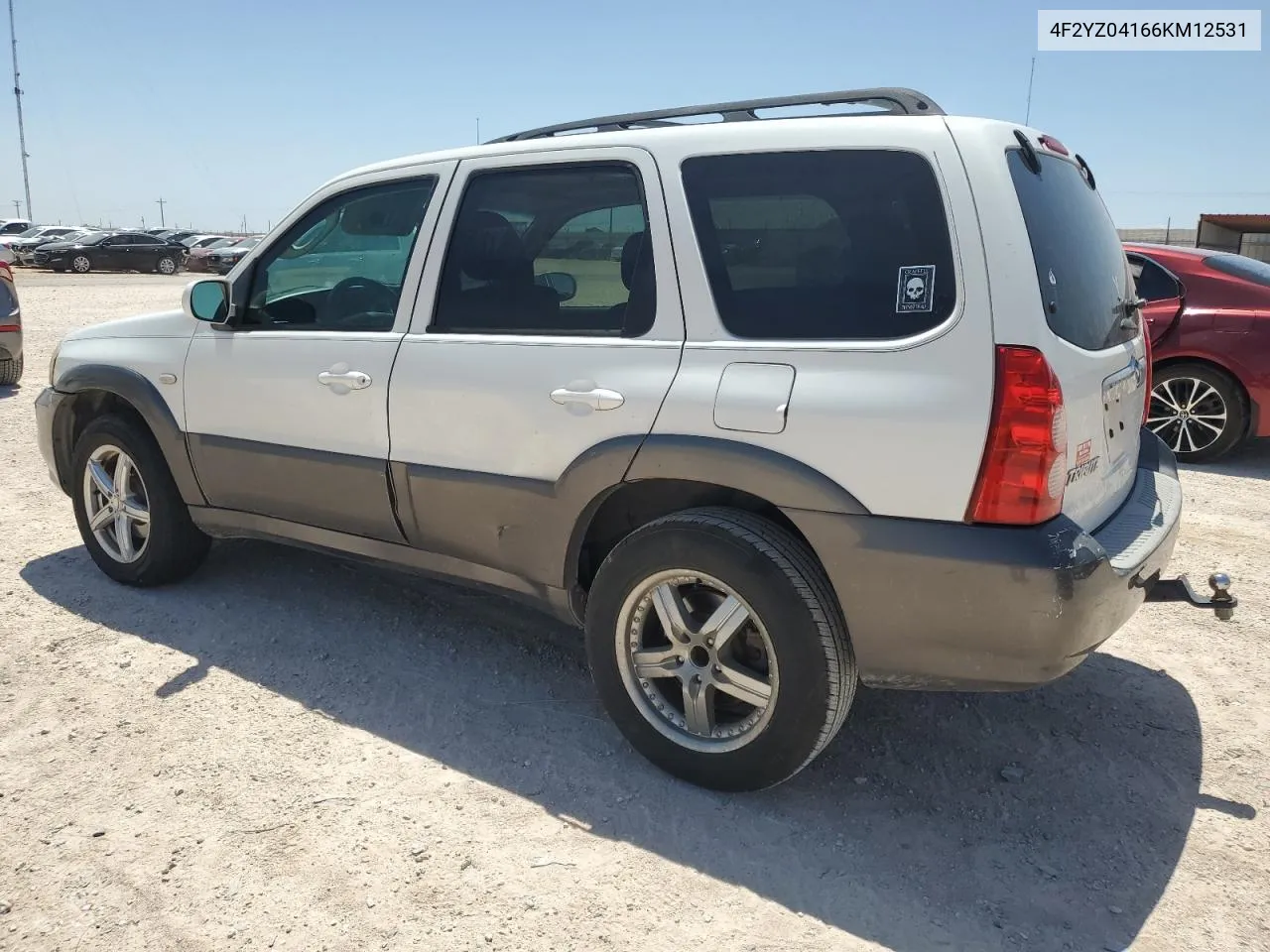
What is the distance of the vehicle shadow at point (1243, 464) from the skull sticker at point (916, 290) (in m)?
5.47

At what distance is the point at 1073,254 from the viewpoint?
9.15 feet

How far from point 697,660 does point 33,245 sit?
1737 inches

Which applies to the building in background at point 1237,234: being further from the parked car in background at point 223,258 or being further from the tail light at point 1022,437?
the parked car in background at point 223,258

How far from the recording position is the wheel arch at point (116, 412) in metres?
4.21

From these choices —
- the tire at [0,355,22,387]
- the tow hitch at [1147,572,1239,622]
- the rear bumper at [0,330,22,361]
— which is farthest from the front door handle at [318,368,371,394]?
the tire at [0,355,22,387]

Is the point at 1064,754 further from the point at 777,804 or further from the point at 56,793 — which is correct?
the point at 56,793

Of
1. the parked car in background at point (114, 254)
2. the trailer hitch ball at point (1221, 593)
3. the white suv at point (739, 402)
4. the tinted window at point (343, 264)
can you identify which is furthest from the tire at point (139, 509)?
the parked car in background at point (114, 254)

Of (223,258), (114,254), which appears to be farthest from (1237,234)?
(114,254)

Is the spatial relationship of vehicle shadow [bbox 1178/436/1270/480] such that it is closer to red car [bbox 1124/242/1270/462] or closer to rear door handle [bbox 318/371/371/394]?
red car [bbox 1124/242/1270/462]

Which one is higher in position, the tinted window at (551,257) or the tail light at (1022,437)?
the tinted window at (551,257)

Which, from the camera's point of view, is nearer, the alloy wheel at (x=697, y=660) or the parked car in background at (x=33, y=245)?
the alloy wheel at (x=697, y=660)

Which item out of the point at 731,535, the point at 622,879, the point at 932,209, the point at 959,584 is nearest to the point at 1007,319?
the point at 932,209

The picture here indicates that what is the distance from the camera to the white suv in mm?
2480

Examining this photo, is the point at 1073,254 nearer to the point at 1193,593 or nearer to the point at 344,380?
the point at 1193,593
